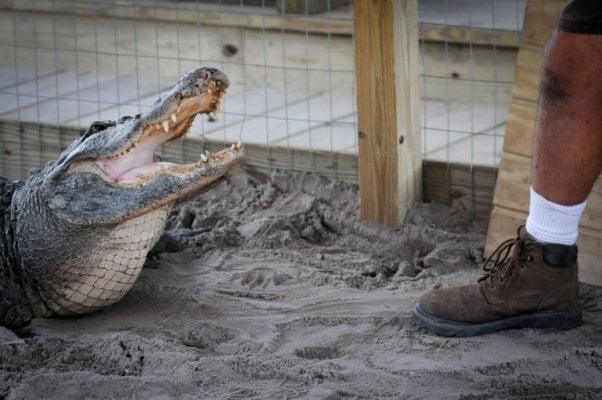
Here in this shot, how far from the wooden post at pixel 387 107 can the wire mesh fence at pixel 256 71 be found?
11.4 inches

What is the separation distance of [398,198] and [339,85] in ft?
5.12

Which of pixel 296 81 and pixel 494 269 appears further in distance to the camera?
pixel 296 81

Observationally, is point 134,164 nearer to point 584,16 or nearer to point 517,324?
point 517,324

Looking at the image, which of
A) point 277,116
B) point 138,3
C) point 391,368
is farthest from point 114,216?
point 138,3

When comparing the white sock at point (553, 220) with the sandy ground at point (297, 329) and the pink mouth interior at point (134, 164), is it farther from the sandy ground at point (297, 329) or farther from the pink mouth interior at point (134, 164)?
the pink mouth interior at point (134, 164)

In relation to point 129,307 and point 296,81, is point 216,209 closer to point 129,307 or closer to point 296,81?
point 129,307

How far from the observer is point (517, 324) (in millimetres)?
3164

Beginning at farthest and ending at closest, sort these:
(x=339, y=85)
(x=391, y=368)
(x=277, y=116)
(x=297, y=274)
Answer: (x=339, y=85)
(x=277, y=116)
(x=297, y=274)
(x=391, y=368)

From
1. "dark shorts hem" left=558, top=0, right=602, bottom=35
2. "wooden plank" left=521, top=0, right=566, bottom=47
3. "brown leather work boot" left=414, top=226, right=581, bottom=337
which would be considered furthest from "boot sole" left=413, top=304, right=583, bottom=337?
"wooden plank" left=521, top=0, right=566, bottom=47

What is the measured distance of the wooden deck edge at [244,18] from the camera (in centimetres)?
516

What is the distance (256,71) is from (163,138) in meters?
2.29

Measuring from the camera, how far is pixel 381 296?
3.51 m

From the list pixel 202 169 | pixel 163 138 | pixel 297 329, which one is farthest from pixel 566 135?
pixel 163 138

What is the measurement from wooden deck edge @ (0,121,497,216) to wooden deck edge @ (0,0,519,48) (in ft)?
2.85
